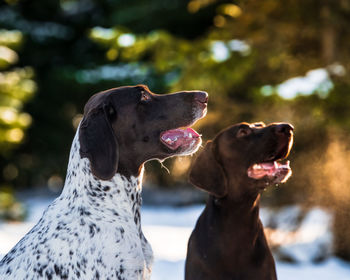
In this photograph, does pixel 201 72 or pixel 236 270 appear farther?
pixel 201 72

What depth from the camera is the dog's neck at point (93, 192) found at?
375cm

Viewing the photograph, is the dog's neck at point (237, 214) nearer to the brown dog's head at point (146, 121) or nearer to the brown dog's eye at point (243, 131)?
the brown dog's eye at point (243, 131)

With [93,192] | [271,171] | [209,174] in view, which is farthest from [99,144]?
[271,171]

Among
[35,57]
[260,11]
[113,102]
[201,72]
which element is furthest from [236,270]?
[35,57]

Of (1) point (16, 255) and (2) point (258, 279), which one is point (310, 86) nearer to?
(2) point (258, 279)

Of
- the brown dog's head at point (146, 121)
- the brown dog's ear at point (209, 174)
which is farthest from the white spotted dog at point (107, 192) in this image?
the brown dog's ear at point (209, 174)

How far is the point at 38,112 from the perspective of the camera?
17812 millimetres

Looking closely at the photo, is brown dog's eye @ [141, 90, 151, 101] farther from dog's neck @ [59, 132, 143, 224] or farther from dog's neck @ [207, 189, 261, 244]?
dog's neck @ [207, 189, 261, 244]

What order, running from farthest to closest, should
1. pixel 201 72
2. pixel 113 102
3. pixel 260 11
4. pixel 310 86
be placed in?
pixel 260 11, pixel 201 72, pixel 310 86, pixel 113 102

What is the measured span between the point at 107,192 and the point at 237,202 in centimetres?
110

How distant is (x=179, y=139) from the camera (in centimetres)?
400

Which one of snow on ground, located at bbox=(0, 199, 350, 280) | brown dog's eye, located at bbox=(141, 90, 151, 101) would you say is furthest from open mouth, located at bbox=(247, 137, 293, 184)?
snow on ground, located at bbox=(0, 199, 350, 280)

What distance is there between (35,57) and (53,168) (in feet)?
12.1

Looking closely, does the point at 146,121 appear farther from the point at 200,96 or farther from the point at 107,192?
the point at 107,192
